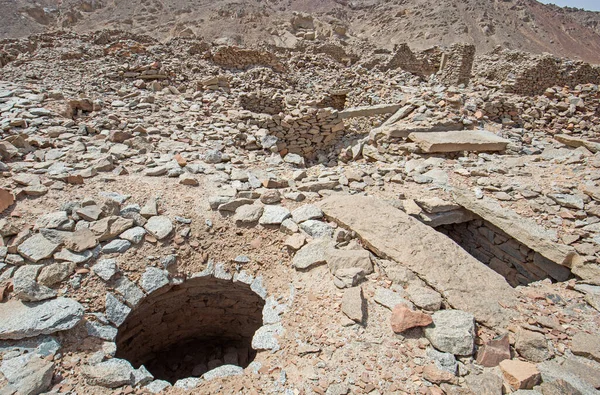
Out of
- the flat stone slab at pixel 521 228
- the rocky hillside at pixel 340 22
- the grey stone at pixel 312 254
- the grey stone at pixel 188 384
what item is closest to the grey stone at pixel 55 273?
the grey stone at pixel 188 384

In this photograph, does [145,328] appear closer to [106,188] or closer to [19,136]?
[106,188]

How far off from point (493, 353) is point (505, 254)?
2320 millimetres

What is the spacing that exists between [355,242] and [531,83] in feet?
32.3

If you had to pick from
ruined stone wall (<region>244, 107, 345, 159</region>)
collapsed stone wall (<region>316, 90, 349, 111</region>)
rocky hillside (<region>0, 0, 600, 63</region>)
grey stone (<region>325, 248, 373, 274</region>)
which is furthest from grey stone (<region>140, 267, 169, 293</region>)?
rocky hillside (<region>0, 0, 600, 63</region>)

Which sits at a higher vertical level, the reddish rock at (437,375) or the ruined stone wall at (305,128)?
the ruined stone wall at (305,128)

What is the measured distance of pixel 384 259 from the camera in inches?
117

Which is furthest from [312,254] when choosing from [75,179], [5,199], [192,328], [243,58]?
[243,58]

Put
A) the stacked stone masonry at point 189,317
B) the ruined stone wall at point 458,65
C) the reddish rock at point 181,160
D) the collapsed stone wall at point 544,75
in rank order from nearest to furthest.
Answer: the stacked stone masonry at point 189,317, the reddish rock at point 181,160, the collapsed stone wall at point 544,75, the ruined stone wall at point 458,65

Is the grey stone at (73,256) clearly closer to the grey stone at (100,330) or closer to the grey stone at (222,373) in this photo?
the grey stone at (100,330)

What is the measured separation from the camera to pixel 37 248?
8.96ft

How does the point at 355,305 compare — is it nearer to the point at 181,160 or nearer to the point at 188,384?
the point at 188,384

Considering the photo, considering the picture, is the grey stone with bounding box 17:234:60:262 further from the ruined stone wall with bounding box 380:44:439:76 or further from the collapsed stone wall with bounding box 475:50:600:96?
the ruined stone wall with bounding box 380:44:439:76

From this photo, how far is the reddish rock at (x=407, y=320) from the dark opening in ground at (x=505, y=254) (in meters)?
2.24

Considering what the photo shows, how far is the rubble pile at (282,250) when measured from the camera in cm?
220
